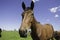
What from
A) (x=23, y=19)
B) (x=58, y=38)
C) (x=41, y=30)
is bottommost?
(x=58, y=38)

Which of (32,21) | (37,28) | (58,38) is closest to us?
(32,21)

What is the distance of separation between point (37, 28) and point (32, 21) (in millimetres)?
851

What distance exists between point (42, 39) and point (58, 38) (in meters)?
8.73

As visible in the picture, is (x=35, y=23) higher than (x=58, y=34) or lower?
higher

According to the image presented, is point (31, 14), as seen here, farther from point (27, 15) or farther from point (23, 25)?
point (23, 25)

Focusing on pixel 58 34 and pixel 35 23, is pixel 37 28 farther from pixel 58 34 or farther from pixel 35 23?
pixel 58 34

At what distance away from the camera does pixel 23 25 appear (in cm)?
820

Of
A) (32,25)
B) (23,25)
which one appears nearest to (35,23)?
(32,25)

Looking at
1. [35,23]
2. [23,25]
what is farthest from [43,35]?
[23,25]

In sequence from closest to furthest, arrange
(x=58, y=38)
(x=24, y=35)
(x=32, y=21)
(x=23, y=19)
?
(x=24, y=35) < (x=23, y=19) < (x=32, y=21) < (x=58, y=38)

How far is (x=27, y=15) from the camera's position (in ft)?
29.2

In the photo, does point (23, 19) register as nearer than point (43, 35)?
Yes

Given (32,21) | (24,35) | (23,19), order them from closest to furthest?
(24,35)
(23,19)
(32,21)

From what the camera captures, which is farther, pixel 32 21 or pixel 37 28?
pixel 37 28
